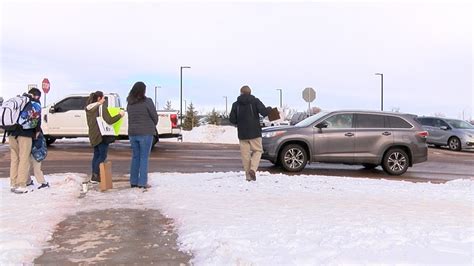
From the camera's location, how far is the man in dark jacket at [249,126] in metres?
8.83

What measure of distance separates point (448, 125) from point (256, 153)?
18.0 m

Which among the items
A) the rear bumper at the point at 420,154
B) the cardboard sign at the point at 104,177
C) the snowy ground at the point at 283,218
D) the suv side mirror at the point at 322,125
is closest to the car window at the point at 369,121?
the suv side mirror at the point at 322,125

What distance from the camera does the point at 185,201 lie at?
6852 millimetres

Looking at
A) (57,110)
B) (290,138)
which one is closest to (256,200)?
(290,138)

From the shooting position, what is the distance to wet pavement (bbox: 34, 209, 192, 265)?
4469 millimetres

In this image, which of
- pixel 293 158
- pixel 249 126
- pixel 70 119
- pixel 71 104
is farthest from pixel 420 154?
pixel 71 104

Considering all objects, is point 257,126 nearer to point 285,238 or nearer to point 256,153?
point 256,153

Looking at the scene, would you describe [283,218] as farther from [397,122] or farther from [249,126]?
[397,122]

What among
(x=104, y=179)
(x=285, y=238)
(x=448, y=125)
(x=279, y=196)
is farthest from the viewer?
(x=448, y=125)

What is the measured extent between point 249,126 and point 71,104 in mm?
11001

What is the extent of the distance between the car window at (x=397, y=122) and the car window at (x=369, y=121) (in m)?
0.21

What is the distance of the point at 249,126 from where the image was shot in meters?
8.82

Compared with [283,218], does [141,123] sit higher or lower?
higher

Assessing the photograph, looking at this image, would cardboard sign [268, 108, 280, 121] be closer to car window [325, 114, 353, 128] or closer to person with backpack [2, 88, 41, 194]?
car window [325, 114, 353, 128]
